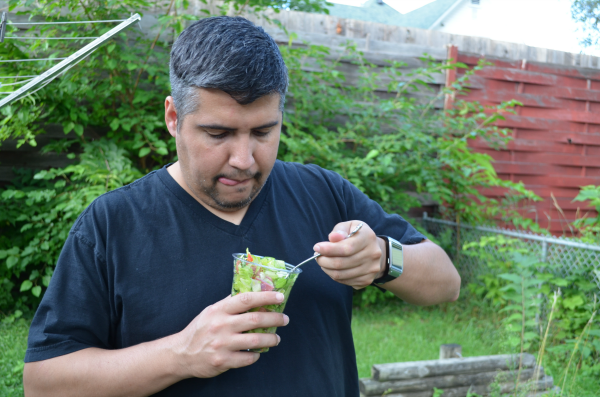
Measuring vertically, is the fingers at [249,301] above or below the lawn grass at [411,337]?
above

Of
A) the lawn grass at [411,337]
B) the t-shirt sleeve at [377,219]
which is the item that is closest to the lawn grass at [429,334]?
the lawn grass at [411,337]

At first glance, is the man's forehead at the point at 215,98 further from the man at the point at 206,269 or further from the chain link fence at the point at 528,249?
the chain link fence at the point at 528,249

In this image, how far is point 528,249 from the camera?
12.5ft

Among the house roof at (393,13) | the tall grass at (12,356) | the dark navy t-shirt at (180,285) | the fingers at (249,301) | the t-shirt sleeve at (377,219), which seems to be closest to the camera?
the fingers at (249,301)

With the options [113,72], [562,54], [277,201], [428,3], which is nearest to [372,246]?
[277,201]

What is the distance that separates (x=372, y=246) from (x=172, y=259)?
1.66ft

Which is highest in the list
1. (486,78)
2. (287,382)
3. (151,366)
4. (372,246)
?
(486,78)

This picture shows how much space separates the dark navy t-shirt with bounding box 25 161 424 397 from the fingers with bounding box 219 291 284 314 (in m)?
0.22

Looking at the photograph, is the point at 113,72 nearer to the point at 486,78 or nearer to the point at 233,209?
the point at 233,209

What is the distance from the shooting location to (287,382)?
120cm

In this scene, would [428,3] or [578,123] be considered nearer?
[578,123]

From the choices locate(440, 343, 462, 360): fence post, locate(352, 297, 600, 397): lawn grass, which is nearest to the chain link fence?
locate(352, 297, 600, 397): lawn grass

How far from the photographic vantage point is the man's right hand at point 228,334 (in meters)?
0.99

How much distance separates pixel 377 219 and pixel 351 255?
0.38 metres
